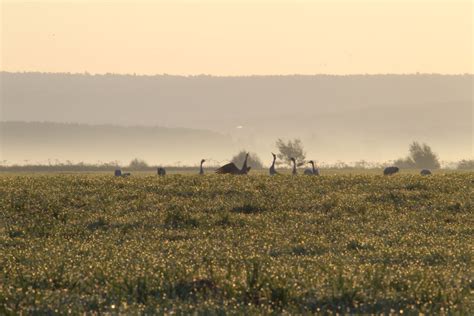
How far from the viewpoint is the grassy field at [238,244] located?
14984 millimetres

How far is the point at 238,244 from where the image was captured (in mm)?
22125

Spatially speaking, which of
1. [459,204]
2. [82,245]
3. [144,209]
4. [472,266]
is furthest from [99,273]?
[459,204]

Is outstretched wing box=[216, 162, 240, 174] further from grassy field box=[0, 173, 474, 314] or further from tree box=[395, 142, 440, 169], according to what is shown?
tree box=[395, 142, 440, 169]

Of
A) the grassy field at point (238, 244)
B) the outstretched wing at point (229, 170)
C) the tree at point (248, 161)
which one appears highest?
the tree at point (248, 161)

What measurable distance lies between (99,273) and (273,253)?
5.02 metres

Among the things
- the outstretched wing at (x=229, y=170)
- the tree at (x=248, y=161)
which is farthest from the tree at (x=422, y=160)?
the outstretched wing at (x=229, y=170)

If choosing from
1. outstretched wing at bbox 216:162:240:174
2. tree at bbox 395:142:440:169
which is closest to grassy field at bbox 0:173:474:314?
outstretched wing at bbox 216:162:240:174

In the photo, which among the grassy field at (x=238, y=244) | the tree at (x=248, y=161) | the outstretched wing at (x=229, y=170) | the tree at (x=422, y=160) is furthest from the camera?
the tree at (x=248, y=161)

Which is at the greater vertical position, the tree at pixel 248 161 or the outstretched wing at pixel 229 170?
the tree at pixel 248 161

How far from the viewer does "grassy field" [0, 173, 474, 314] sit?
49.2 ft

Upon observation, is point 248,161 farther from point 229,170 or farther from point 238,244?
point 238,244

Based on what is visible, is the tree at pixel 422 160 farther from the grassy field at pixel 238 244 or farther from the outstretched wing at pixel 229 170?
the grassy field at pixel 238 244

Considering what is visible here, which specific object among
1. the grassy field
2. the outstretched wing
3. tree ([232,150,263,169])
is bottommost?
the grassy field

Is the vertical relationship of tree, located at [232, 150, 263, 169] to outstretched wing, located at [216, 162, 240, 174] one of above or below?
above
